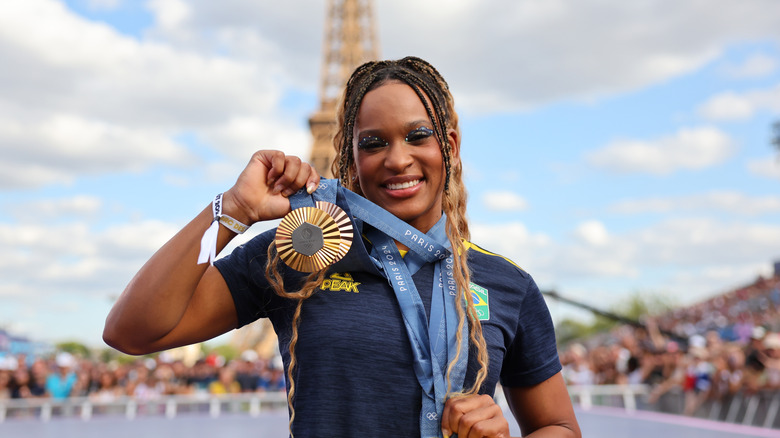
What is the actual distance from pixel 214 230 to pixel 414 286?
43 cm

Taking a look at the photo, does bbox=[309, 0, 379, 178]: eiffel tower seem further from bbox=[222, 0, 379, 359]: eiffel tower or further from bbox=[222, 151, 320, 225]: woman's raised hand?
bbox=[222, 151, 320, 225]: woman's raised hand

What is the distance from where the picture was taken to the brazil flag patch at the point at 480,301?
1627 millimetres

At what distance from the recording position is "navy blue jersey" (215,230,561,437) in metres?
1.44

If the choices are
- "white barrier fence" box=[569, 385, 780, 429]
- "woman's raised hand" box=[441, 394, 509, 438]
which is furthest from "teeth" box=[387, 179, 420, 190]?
"white barrier fence" box=[569, 385, 780, 429]

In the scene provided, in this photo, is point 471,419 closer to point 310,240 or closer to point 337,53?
point 310,240

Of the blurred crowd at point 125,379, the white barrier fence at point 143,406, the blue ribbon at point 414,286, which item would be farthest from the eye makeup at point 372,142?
the blurred crowd at point 125,379

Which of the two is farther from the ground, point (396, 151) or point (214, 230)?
point (396, 151)

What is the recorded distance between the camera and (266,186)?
4.91 ft

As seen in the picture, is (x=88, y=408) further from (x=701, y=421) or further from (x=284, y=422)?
(x=701, y=421)

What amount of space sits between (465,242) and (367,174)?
303 millimetres

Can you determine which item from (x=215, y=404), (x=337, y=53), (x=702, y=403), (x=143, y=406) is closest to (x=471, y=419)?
(x=702, y=403)

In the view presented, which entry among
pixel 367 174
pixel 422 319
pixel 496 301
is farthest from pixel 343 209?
pixel 496 301

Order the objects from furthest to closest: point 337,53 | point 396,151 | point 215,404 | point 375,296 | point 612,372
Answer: point 337,53 < point 612,372 < point 215,404 < point 396,151 < point 375,296

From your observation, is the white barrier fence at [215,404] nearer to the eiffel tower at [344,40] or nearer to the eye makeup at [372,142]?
the eye makeup at [372,142]
